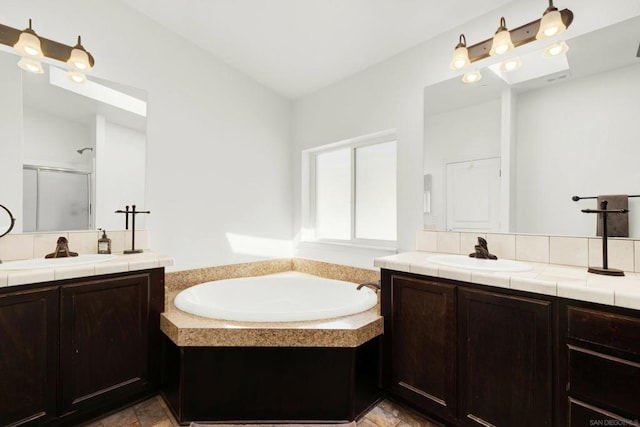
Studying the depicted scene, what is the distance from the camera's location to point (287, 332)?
1.59 meters

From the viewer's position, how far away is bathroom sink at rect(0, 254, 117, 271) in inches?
65.1

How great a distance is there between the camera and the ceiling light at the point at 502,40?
5.82ft

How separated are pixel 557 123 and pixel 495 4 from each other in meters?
0.90

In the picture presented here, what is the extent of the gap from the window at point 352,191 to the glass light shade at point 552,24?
122 cm

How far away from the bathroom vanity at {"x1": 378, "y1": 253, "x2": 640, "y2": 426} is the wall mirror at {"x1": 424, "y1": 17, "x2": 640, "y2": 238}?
577 mm

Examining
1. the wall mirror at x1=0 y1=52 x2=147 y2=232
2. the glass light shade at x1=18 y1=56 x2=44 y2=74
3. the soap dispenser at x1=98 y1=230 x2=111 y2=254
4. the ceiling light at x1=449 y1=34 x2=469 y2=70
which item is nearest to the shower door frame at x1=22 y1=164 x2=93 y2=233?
the wall mirror at x1=0 y1=52 x2=147 y2=232

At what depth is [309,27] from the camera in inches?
93.0

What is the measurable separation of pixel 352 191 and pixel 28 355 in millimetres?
2575

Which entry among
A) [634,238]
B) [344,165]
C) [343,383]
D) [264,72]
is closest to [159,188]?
[264,72]

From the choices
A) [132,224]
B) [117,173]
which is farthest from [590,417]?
[117,173]

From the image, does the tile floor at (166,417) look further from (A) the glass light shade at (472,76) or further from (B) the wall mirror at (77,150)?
(A) the glass light shade at (472,76)

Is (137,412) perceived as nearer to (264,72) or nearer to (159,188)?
(159,188)

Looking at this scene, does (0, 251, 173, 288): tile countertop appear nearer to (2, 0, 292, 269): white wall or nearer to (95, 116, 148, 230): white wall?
(95, 116, 148, 230): white wall

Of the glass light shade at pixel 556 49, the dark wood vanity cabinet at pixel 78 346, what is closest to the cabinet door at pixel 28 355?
the dark wood vanity cabinet at pixel 78 346
